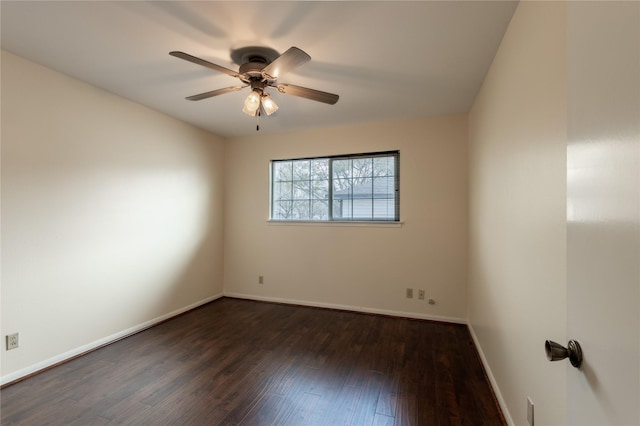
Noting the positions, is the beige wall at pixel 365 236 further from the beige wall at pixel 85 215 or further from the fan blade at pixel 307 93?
the fan blade at pixel 307 93

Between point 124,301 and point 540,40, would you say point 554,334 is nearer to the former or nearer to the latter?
point 540,40

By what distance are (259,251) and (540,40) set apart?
11.9 ft

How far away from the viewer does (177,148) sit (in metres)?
3.40

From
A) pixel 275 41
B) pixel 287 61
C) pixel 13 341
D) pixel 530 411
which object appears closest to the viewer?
pixel 530 411

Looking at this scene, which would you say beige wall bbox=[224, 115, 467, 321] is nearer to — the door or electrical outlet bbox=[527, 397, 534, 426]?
electrical outlet bbox=[527, 397, 534, 426]

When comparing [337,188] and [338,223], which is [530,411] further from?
[337,188]

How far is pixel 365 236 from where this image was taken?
3510mm

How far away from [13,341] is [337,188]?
3268mm

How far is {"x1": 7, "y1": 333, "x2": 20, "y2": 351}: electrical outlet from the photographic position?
200 centimetres

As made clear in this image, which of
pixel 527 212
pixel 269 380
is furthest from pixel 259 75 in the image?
pixel 269 380

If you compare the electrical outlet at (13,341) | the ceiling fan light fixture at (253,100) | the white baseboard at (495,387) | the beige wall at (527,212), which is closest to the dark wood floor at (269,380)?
the white baseboard at (495,387)

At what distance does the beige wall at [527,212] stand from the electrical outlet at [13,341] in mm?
3288

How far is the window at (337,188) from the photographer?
3506 millimetres

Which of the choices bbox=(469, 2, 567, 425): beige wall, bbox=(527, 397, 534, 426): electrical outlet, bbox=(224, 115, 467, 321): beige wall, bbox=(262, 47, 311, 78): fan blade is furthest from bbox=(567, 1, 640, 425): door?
bbox=(224, 115, 467, 321): beige wall
